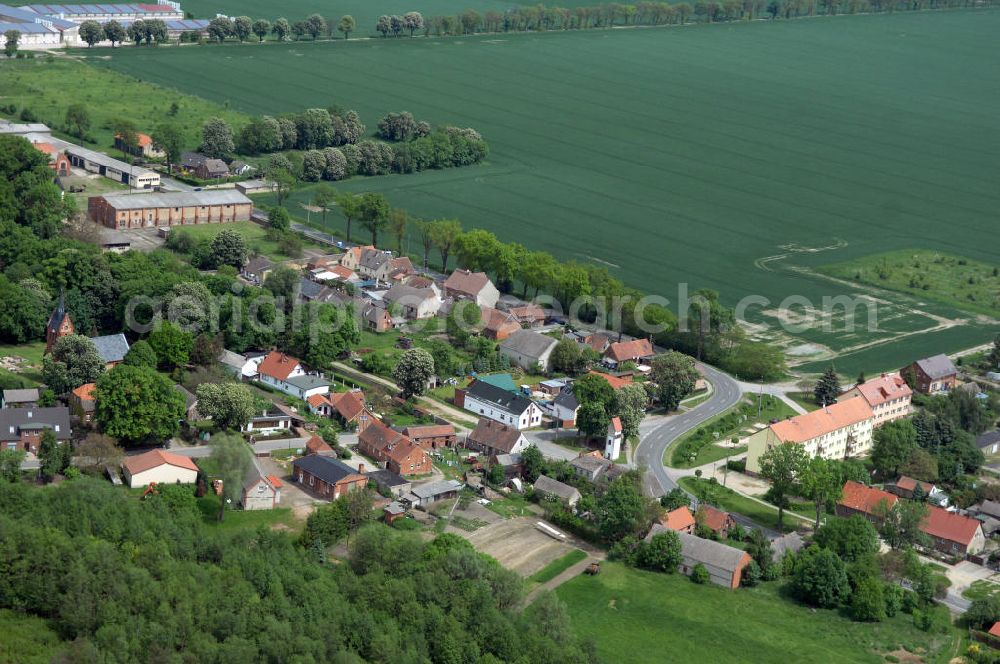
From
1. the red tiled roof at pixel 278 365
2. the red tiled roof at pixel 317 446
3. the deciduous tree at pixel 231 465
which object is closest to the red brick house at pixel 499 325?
the red tiled roof at pixel 278 365

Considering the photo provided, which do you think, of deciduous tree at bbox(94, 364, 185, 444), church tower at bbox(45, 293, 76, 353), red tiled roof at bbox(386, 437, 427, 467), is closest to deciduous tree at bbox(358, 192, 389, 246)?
church tower at bbox(45, 293, 76, 353)

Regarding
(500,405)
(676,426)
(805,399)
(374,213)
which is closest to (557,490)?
(500,405)

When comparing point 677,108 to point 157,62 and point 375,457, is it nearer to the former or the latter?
point 157,62

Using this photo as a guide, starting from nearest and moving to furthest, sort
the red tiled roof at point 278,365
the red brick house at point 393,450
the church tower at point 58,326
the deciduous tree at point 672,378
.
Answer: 1. the red brick house at point 393,450
2. the red tiled roof at point 278,365
3. the deciduous tree at point 672,378
4. the church tower at point 58,326

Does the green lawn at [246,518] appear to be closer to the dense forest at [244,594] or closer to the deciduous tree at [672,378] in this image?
the dense forest at [244,594]

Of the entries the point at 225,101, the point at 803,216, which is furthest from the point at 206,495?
the point at 225,101

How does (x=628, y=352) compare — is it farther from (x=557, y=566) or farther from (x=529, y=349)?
(x=557, y=566)

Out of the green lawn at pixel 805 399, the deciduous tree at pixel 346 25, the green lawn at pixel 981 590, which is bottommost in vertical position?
the green lawn at pixel 981 590

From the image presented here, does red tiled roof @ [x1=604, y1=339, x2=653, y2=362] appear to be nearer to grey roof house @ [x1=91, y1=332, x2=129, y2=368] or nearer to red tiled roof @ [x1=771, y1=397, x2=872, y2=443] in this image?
red tiled roof @ [x1=771, y1=397, x2=872, y2=443]
